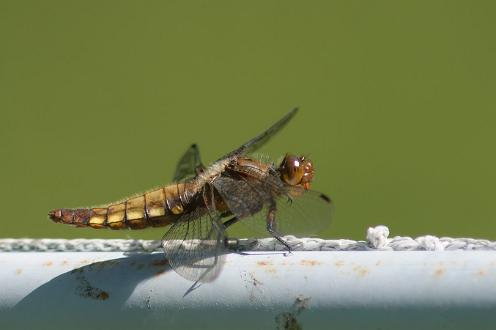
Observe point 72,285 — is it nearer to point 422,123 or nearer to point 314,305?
point 314,305

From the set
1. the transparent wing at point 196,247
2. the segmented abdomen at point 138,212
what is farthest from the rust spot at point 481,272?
the segmented abdomen at point 138,212

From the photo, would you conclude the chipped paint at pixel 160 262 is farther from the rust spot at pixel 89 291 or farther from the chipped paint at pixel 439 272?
the chipped paint at pixel 439 272

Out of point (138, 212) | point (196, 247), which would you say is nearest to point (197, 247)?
point (196, 247)

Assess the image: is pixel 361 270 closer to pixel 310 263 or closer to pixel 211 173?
pixel 310 263

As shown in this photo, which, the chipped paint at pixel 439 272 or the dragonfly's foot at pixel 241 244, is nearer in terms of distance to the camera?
the chipped paint at pixel 439 272

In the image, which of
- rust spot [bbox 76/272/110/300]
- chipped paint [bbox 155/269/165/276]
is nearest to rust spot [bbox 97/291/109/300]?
rust spot [bbox 76/272/110/300]

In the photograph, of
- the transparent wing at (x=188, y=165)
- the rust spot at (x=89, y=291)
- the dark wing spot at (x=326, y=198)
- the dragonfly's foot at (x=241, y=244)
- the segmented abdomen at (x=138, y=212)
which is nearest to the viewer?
the rust spot at (x=89, y=291)

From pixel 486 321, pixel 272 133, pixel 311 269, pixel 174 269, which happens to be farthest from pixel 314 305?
pixel 272 133

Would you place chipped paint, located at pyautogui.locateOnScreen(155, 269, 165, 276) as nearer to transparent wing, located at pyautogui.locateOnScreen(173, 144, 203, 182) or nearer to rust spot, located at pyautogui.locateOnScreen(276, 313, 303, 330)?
rust spot, located at pyautogui.locateOnScreen(276, 313, 303, 330)
